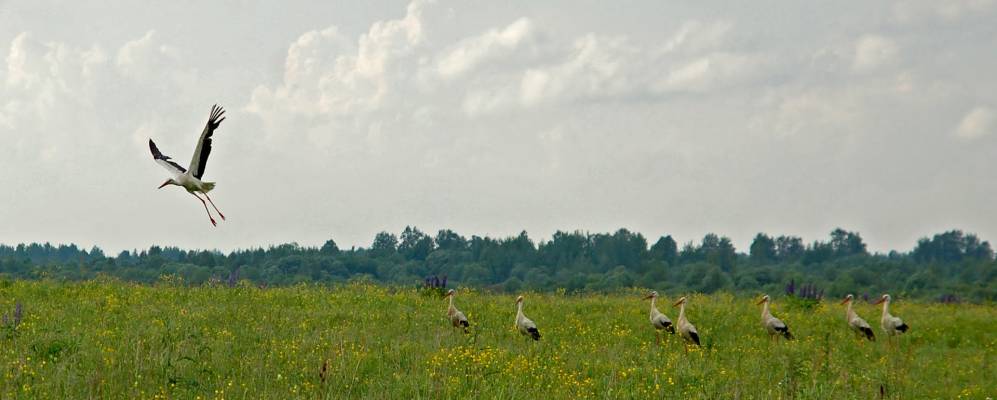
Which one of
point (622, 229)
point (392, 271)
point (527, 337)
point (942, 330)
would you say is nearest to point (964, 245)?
point (622, 229)

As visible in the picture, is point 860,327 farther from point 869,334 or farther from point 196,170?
point 196,170

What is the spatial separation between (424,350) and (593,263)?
12274 cm

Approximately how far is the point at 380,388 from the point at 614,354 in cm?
520

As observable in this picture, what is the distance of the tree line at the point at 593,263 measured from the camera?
3054 inches

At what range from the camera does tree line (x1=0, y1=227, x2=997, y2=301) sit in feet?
254

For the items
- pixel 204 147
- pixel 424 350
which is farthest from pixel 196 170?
pixel 424 350

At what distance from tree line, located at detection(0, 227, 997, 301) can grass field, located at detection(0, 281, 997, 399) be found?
44.9 m

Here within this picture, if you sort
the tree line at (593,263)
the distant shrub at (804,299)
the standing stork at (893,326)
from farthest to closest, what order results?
the tree line at (593,263)
the distant shrub at (804,299)
the standing stork at (893,326)

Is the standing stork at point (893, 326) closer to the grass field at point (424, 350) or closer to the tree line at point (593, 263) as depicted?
the grass field at point (424, 350)

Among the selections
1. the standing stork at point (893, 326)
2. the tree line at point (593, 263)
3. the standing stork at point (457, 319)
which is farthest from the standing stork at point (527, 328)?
the tree line at point (593, 263)

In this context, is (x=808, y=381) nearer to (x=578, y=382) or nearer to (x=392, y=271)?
(x=578, y=382)

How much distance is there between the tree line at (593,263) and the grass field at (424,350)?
44892 mm

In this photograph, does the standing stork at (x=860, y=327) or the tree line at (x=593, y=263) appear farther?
the tree line at (x=593, y=263)

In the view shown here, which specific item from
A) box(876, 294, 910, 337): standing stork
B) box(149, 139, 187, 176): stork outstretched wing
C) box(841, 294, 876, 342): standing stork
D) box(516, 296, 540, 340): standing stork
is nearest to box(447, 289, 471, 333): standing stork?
box(516, 296, 540, 340): standing stork
